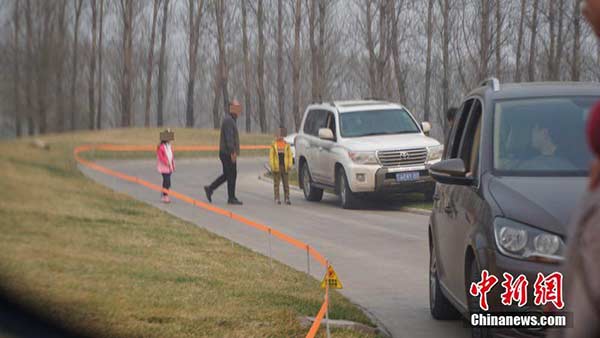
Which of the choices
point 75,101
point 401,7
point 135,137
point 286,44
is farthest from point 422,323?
point 286,44

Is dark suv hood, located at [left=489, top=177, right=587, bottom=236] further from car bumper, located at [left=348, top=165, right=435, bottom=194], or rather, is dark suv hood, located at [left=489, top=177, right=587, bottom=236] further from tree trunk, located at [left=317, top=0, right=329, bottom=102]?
tree trunk, located at [left=317, top=0, right=329, bottom=102]

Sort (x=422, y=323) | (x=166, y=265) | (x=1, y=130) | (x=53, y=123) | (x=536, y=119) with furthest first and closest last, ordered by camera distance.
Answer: (x=166, y=265) < (x=422, y=323) < (x=536, y=119) < (x=53, y=123) < (x=1, y=130)

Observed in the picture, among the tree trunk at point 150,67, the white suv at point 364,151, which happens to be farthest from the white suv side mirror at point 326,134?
the tree trunk at point 150,67

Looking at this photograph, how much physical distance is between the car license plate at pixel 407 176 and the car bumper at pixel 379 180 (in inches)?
2.3

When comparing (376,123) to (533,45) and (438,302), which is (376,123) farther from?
(438,302)

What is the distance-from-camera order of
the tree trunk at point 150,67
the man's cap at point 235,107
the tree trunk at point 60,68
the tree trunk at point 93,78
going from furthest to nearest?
the man's cap at point 235,107 → the tree trunk at point 150,67 → the tree trunk at point 93,78 → the tree trunk at point 60,68

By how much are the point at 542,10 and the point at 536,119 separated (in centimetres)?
247

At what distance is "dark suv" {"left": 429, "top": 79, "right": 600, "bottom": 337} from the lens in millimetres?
5281

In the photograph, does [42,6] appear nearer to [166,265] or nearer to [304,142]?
[166,265]

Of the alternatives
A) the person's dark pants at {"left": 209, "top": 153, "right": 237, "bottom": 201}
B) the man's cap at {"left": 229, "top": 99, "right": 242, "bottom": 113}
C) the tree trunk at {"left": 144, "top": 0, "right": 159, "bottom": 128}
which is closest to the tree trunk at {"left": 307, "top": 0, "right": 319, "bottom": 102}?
the person's dark pants at {"left": 209, "top": 153, "right": 237, "bottom": 201}

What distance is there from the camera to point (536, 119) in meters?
6.68

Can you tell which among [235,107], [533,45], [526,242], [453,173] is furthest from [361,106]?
[526,242]

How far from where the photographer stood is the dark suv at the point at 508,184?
17.3 feet

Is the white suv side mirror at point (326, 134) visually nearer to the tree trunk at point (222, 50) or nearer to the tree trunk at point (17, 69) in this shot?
the tree trunk at point (222, 50)
